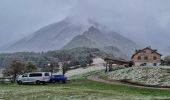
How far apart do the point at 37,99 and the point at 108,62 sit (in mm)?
82598

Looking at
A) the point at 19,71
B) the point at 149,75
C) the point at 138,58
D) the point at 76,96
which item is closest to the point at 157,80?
the point at 149,75

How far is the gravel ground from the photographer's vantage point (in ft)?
253

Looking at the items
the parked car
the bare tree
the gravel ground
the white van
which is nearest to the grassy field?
the gravel ground

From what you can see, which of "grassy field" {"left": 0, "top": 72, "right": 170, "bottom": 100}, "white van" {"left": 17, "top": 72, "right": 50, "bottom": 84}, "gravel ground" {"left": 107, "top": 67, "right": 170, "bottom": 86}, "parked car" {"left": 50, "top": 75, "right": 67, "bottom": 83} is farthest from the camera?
"parked car" {"left": 50, "top": 75, "right": 67, "bottom": 83}

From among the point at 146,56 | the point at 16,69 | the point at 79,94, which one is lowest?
the point at 79,94

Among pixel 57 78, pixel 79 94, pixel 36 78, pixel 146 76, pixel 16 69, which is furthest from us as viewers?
pixel 16 69

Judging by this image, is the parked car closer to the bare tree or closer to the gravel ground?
the gravel ground

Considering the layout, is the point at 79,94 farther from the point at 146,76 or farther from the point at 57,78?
the point at 57,78

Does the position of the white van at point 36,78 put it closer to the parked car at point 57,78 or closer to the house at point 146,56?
the parked car at point 57,78

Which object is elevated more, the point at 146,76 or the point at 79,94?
the point at 146,76

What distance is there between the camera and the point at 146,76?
84562 mm

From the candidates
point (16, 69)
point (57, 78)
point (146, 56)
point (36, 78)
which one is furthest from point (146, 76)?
point (146, 56)

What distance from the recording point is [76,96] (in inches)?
1780

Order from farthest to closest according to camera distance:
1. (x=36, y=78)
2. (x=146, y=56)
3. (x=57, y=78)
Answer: (x=146, y=56)
(x=57, y=78)
(x=36, y=78)
